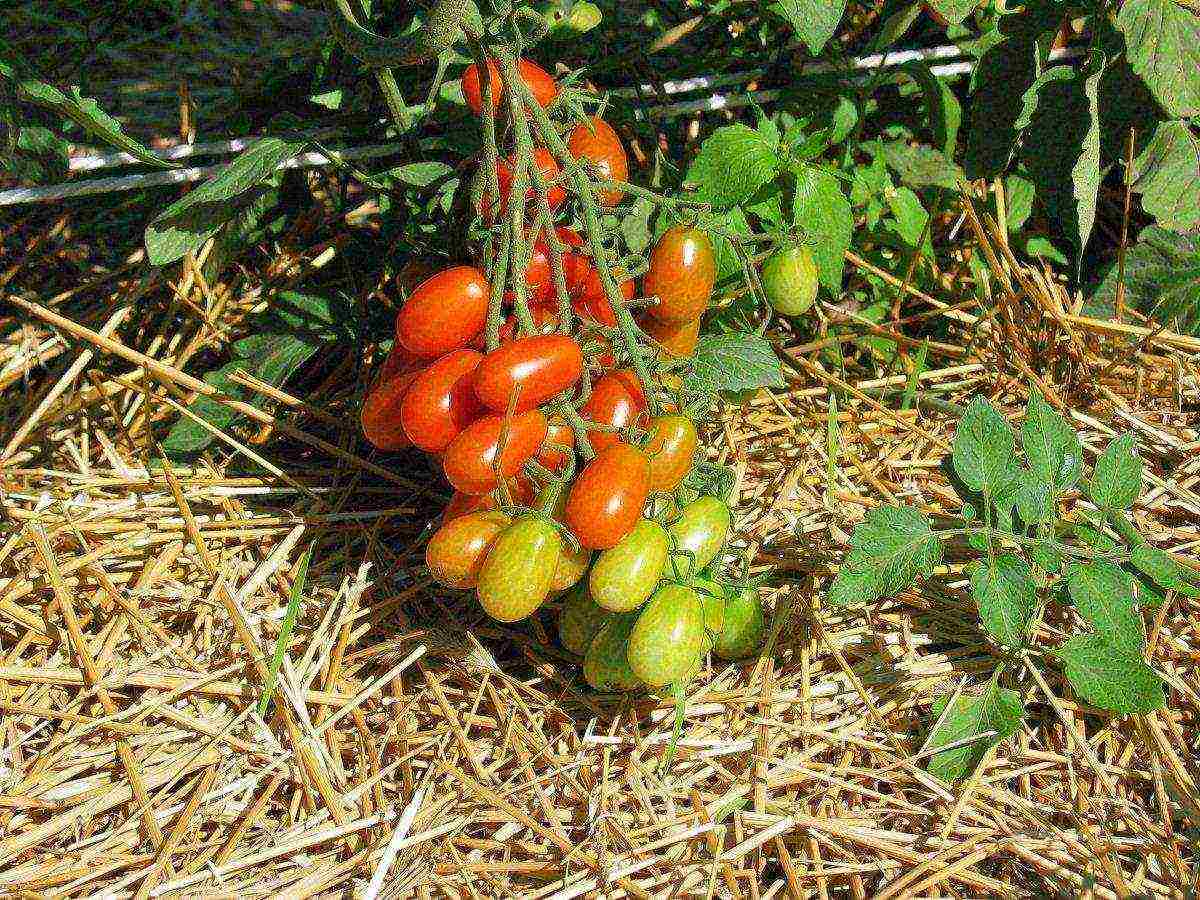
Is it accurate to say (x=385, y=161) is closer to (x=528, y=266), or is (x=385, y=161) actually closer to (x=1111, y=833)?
(x=528, y=266)

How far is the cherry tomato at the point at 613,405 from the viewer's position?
1.15m

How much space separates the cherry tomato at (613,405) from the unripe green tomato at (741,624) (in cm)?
28

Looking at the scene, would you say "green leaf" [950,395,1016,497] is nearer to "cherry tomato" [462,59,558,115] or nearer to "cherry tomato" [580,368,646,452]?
"cherry tomato" [580,368,646,452]

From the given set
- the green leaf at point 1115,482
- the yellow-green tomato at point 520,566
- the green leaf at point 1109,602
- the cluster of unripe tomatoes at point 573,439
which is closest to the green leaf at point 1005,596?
the green leaf at point 1109,602

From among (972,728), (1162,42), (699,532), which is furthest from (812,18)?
(972,728)

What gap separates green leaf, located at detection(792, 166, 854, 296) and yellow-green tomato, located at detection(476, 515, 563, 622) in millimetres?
664

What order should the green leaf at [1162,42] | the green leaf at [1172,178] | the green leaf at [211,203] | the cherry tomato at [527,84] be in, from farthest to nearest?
the green leaf at [1172,178] < the green leaf at [1162,42] < the green leaf at [211,203] < the cherry tomato at [527,84]

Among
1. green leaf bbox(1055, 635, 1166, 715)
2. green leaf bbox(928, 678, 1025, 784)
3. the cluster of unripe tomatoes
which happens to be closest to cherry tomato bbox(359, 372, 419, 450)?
the cluster of unripe tomatoes

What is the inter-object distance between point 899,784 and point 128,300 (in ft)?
4.58

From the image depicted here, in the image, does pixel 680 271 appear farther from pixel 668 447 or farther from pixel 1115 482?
pixel 1115 482

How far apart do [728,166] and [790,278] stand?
23cm

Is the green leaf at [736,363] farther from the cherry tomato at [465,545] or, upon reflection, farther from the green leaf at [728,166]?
the cherry tomato at [465,545]

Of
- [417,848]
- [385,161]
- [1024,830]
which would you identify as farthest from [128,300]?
[1024,830]

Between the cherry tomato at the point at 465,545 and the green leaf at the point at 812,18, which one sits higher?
the green leaf at the point at 812,18
